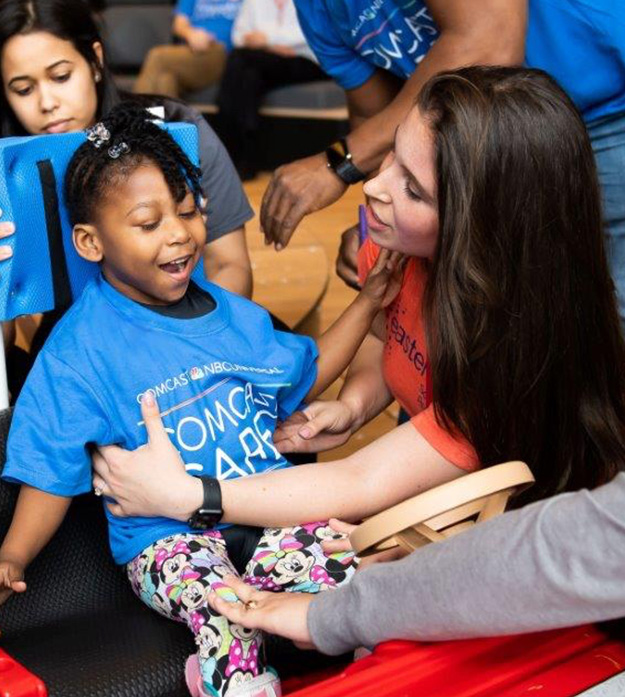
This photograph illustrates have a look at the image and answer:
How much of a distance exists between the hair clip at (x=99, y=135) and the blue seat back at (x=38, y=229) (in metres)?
0.02

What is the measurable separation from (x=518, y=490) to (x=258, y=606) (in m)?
0.32

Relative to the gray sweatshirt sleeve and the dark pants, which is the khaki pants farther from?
the gray sweatshirt sleeve

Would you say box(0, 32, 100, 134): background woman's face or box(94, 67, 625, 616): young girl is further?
box(0, 32, 100, 134): background woman's face

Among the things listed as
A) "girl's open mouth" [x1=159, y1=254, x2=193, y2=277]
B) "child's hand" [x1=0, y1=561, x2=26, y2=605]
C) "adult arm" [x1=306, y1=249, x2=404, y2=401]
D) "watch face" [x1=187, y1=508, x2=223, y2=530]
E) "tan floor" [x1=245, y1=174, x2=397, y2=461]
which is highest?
"girl's open mouth" [x1=159, y1=254, x2=193, y2=277]

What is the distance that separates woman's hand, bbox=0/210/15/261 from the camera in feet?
4.50

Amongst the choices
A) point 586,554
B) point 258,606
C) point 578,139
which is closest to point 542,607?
point 586,554

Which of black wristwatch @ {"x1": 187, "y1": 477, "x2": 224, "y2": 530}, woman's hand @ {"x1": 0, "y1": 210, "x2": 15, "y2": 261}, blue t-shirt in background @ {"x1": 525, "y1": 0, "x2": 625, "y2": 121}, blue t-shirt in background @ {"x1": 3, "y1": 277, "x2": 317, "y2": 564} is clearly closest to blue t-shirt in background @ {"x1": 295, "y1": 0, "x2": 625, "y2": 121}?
blue t-shirt in background @ {"x1": 525, "y1": 0, "x2": 625, "y2": 121}

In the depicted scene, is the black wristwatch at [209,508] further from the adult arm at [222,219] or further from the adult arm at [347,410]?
the adult arm at [222,219]

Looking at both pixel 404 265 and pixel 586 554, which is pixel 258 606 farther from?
pixel 404 265

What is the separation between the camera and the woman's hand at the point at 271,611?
100 centimetres

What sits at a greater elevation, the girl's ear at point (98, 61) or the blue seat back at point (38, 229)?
the girl's ear at point (98, 61)

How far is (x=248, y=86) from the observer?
17.5ft

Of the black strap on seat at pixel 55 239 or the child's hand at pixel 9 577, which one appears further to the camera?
the black strap on seat at pixel 55 239

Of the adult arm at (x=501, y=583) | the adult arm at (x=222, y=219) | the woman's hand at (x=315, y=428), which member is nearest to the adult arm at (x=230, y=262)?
the adult arm at (x=222, y=219)
